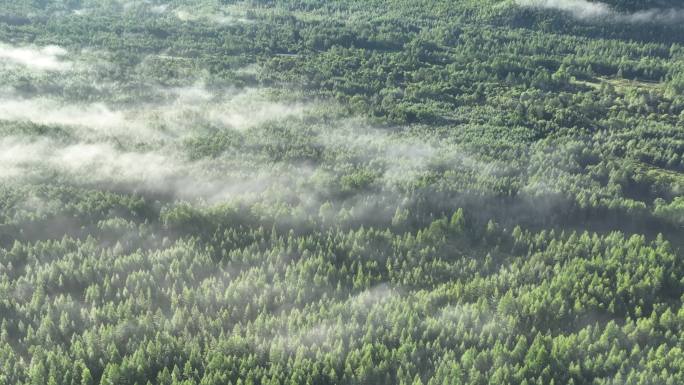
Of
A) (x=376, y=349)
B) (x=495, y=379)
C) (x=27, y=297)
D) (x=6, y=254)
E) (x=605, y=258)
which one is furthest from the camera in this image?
(x=605, y=258)

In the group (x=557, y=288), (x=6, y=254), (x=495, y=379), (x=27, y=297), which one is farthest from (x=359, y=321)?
(x=6, y=254)

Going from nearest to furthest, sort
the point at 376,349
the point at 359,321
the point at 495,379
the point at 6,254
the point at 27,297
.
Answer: the point at 495,379 < the point at 376,349 < the point at 359,321 < the point at 27,297 < the point at 6,254

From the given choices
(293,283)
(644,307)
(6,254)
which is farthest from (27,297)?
(644,307)

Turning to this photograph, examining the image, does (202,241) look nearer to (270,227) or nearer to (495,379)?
(270,227)

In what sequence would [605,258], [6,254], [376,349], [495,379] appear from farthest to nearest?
[605,258], [6,254], [376,349], [495,379]

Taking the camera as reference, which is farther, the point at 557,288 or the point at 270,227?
the point at 270,227

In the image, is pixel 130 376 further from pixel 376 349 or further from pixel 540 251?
pixel 540 251

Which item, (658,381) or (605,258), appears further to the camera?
(605,258)

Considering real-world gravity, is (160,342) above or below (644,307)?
above

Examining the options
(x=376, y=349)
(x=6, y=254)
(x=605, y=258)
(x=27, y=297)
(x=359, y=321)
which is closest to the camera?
(x=376, y=349)
